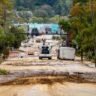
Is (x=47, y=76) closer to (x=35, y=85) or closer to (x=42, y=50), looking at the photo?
(x=35, y=85)

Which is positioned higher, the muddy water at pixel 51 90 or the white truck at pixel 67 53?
the muddy water at pixel 51 90

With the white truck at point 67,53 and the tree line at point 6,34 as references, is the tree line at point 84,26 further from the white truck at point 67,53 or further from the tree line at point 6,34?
the tree line at point 6,34

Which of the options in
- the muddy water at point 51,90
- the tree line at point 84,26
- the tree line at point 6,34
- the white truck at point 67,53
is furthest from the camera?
the white truck at point 67,53

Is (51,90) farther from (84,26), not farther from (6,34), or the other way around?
(6,34)

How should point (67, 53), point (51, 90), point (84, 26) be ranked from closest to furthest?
point (51, 90) < point (84, 26) < point (67, 53)

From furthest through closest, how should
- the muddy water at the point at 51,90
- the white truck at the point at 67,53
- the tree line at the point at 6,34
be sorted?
the white truck at the point at 67,53
the tree line at the point at 6,34
the muddy water at the point at 51,90

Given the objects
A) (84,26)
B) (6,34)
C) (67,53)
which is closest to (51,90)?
(84,26)

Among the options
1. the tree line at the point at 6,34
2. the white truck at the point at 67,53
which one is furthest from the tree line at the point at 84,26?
the tree line at the point at 6,34

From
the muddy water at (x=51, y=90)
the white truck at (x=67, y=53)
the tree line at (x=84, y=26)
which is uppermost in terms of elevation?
the tree line at (x=84, y=26)

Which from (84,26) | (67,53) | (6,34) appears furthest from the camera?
(6,34)

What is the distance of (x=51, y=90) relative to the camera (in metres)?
36.8

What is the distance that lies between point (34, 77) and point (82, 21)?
5620 centimetres

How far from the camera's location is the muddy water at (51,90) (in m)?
34.9

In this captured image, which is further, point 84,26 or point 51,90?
point 84,26
